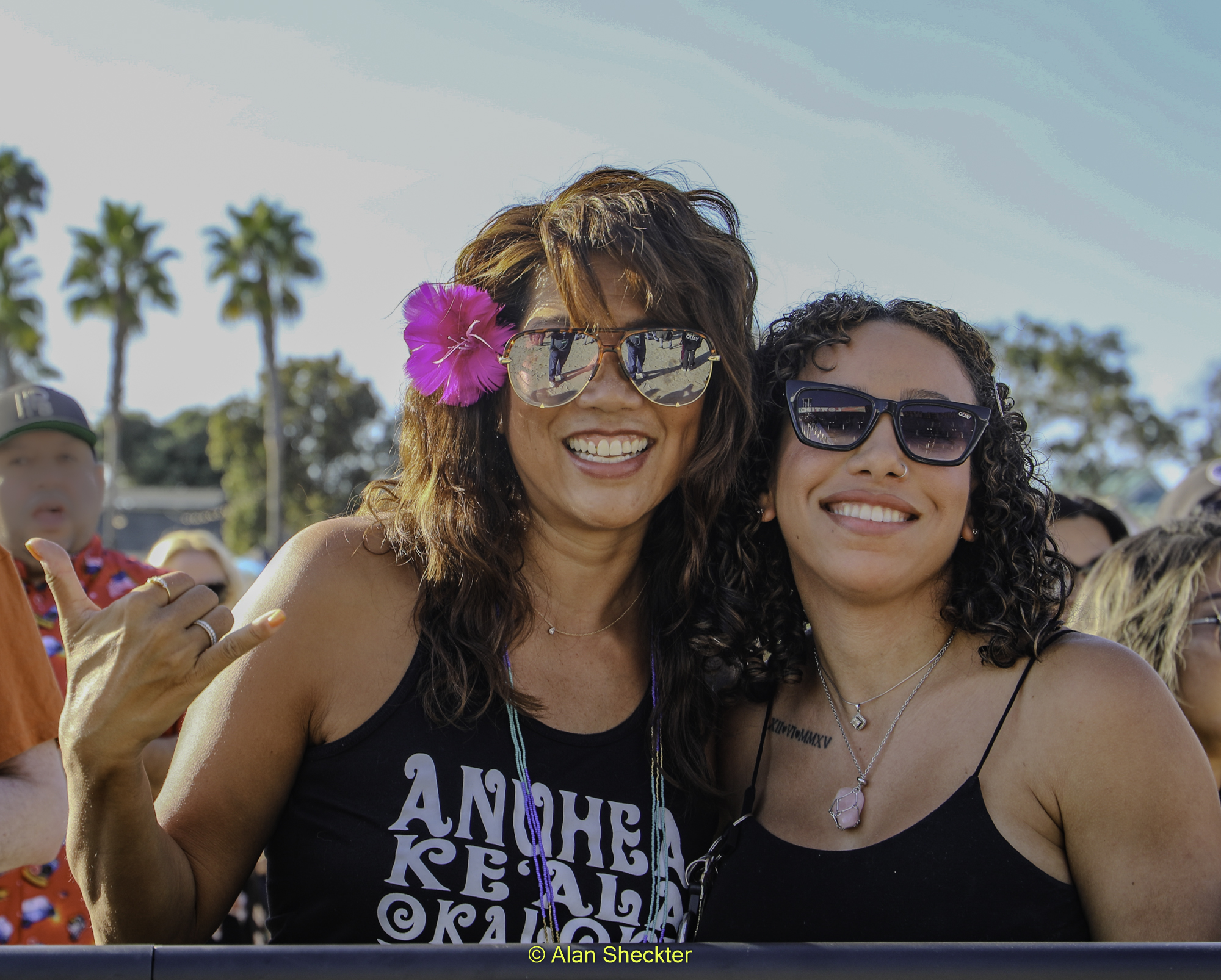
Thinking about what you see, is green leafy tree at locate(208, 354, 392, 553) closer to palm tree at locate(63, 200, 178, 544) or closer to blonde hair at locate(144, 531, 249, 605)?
palm tree at locate(63, 200, 178, 544)

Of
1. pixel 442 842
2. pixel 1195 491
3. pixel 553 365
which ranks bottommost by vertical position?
pixel 442 842

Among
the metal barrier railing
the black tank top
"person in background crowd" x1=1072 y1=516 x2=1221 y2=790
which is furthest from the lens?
"person in background crowd" x1=1072 y1=516 x2=1221 y2=790

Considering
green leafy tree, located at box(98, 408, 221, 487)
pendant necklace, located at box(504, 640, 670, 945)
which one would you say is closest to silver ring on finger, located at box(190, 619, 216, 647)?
pendant necklace, located at box(504, 640, 670, 945)

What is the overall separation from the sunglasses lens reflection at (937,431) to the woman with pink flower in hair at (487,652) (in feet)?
1.24

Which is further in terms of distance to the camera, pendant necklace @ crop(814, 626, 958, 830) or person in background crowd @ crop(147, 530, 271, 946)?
person in background crowd @ crop(147, 530, 271, 946)

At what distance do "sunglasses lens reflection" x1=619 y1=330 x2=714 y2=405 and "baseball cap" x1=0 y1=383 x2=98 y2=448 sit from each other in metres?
2.67

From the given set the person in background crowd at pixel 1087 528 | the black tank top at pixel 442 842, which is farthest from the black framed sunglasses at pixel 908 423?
the person in background crowd at pixel 1087 528

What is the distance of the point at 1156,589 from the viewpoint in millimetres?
2912

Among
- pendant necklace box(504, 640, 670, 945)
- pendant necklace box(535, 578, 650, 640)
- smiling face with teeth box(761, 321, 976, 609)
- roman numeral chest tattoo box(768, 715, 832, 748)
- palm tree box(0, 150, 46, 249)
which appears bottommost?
pendant necklace box(504, 640, 670, 945)

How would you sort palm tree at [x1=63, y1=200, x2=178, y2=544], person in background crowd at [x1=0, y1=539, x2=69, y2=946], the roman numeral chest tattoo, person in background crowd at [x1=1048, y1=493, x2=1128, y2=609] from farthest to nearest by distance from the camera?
palm tree at [x1=63, y1=200, x2=178, y2=544] < person in background crowd at [x1=1048, y1=493, x2=1128, y2=609] < the roman numeral chest tattoo < person in background crowd at [x1=0, y1=539, x2=69, y2=946]

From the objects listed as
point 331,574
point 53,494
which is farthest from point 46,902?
point 331,574

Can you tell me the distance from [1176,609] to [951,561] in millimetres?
1085

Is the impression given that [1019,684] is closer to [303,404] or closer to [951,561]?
[951,561]

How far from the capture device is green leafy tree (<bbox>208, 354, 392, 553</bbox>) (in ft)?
101
